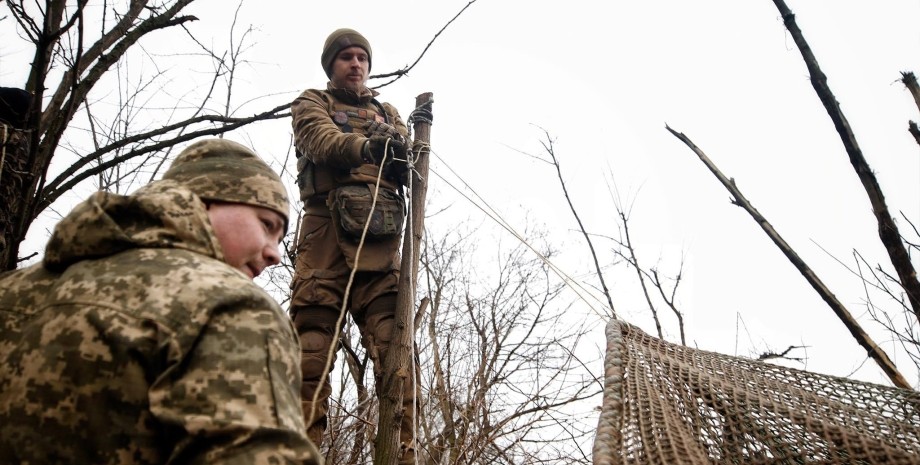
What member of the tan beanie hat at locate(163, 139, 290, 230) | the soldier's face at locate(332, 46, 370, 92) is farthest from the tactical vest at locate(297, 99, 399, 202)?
the tan beanie hat at locate(163, 139, 290, 230)

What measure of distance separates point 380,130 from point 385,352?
3.45ft

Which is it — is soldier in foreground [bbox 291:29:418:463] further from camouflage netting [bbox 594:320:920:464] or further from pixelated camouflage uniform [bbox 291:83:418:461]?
camouflage netting [bbox 594:320:920:464]

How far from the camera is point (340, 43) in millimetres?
3793

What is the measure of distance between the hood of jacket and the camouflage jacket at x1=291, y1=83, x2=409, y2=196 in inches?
82.5

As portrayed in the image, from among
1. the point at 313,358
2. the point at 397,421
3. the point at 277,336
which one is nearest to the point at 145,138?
the point at 313,358

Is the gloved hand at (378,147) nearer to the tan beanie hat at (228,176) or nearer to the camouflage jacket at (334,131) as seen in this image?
the camouflage jacket at (334,131)

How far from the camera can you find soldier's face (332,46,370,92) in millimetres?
3787

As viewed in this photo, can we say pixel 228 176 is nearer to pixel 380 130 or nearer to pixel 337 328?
pixel 337 328

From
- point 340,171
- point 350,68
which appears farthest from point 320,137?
point 350,68

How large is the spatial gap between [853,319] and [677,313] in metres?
3.31

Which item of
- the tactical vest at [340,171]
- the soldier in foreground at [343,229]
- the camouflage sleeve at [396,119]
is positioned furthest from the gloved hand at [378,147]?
the camouflage sleeve at [396,119]

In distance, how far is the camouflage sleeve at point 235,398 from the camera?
1.02m

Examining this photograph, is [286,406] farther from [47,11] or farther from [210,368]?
[47,11]

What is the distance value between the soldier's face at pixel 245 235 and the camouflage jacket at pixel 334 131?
1.90m
